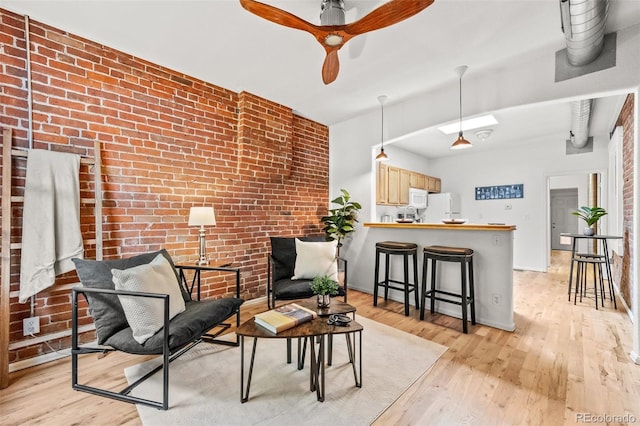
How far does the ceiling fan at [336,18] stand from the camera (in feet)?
5.00

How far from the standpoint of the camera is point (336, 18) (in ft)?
6.03

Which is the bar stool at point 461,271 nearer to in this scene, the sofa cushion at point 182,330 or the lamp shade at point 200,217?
the sofa cushion at point 182,330

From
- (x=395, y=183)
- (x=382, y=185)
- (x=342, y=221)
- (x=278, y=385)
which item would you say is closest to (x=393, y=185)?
(x=395, y=183)

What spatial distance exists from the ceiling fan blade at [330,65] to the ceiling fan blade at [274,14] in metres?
0.30

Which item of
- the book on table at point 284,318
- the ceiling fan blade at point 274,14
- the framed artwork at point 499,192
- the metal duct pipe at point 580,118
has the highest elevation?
the metal duct pipe at point 580,118

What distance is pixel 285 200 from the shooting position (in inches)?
158

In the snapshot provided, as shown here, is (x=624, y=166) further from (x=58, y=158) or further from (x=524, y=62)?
(x=58, y=158)

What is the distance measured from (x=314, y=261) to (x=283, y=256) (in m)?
0.40

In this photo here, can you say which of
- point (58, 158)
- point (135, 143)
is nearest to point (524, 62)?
point (135, 143)

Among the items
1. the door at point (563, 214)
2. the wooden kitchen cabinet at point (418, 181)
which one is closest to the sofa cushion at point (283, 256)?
the wooden kitchen cabinet at point (418, 181)

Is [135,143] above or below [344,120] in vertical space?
below

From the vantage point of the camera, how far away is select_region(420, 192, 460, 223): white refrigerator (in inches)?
237

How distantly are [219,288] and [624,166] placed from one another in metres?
5.29

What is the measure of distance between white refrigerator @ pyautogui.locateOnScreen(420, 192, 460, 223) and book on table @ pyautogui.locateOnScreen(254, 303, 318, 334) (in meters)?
4.95
